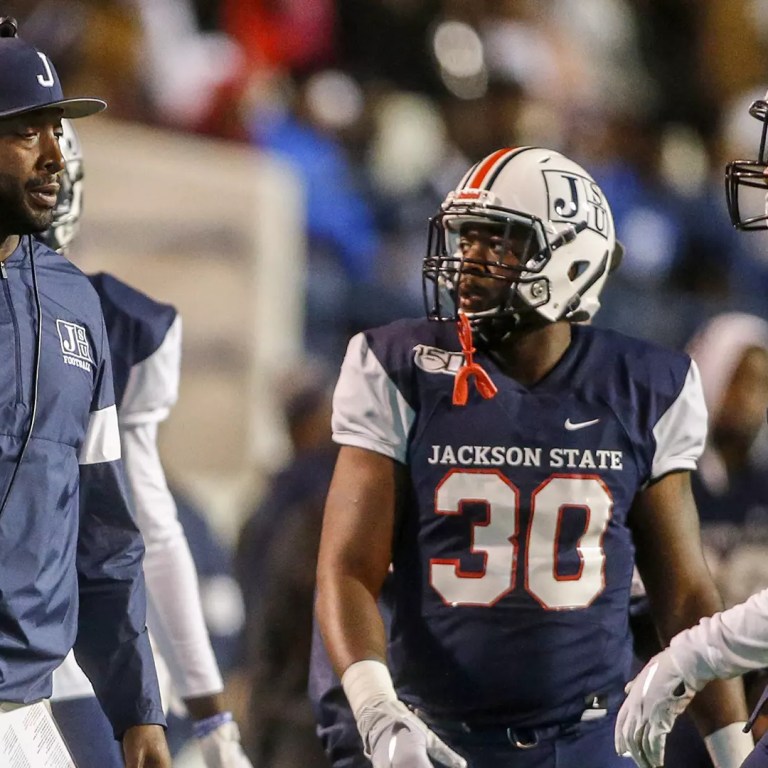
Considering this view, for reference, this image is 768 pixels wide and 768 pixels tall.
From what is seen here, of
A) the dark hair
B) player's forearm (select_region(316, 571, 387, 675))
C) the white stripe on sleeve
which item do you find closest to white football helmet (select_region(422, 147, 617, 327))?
player's forearm (select_region(316, 571, 387, 675))

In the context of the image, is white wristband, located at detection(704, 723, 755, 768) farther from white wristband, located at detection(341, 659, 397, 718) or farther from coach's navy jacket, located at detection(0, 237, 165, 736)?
coach's navy jacket, located at detection(0, 237, 165, 736)

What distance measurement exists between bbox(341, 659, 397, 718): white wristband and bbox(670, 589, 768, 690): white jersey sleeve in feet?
1.86

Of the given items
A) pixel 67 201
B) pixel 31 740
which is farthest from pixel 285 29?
pixel 31 740

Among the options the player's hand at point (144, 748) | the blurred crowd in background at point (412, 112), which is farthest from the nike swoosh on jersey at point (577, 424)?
the blurred crowd in background at point (412, 112)

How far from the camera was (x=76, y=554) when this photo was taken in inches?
130

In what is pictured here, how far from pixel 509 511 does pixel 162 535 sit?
94 cm

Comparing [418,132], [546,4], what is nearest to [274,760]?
[418,132]

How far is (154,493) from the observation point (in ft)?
13.2

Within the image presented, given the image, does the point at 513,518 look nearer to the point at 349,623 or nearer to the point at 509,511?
the point at 509,511

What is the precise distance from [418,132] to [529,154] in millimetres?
4978

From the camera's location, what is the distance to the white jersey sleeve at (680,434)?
12.1 feet

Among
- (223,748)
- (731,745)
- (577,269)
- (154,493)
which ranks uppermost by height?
(577,269)

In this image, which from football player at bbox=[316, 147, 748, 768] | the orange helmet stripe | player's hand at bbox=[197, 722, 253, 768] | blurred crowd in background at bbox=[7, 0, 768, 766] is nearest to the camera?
football player at bbox=[316, 147, 748, 768]

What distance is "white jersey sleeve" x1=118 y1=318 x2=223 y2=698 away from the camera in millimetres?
3998
